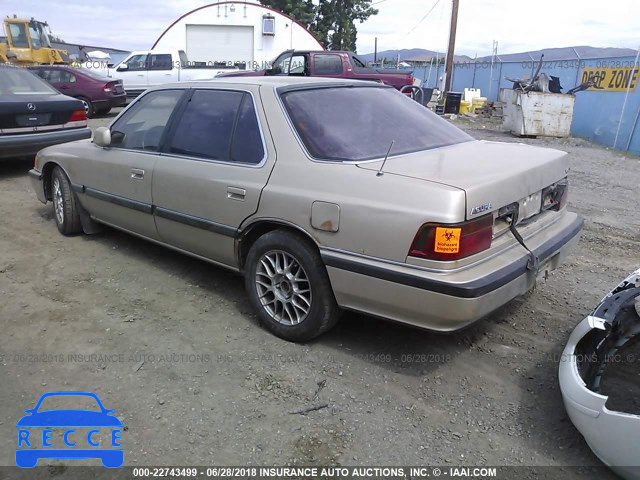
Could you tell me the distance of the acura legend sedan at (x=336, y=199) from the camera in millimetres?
2629

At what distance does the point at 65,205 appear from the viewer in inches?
199

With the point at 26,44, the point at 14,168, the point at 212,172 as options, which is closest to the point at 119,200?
the point at 212,172

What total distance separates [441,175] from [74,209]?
149 inches

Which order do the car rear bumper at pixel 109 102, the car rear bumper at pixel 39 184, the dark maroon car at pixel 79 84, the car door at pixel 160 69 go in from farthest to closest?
1. the car door at pixel 160 69
2. the car rear bumper at pixel 109 102
3. the dark maroon car at pixel 79 84
4. the car rear bumper at pixel 39 184

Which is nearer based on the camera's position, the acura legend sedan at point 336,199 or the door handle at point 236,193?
the acura legend sedan at point 336,199

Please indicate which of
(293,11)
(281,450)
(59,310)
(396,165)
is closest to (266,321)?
(281,450)

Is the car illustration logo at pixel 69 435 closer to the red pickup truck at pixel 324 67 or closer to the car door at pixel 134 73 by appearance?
the red pickup truck at pixel 324 67

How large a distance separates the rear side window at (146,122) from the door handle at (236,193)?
1001 millimetres

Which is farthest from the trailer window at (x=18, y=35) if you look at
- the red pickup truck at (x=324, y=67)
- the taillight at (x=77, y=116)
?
the taillight at (x=77, y=116)

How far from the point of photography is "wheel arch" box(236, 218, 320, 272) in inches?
121

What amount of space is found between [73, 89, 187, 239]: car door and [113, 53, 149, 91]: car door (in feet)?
46.9

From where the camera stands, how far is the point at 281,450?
243 cm

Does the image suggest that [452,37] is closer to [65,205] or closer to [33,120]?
[33,120]

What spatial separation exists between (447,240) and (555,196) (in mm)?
1327
